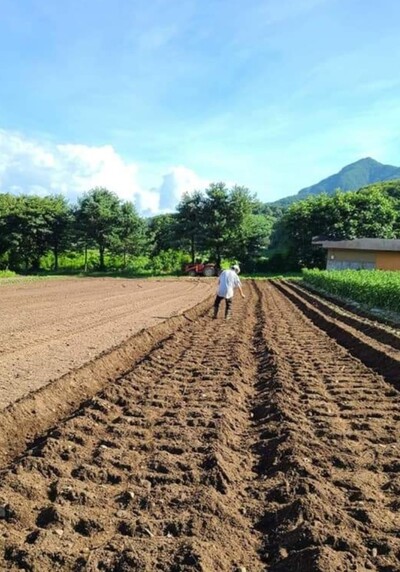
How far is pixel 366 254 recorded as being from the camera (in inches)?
1788

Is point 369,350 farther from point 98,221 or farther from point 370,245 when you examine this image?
point 98,221

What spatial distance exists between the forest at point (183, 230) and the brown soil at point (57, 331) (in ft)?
99.0

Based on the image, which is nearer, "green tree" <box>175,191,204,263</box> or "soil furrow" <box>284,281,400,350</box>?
"soil furrow" <box>284,281,400,350</box>

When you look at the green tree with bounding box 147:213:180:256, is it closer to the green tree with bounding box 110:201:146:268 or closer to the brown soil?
the green tree with bounding box 110:201:146:268

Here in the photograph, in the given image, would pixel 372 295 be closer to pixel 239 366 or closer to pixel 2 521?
pixel 239 366

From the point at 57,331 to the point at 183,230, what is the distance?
40.2 m

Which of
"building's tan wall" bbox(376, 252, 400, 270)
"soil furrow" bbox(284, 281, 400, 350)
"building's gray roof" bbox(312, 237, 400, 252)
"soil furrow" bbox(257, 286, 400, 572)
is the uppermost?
"building's gray roof" bbox(312, 237, 400, 252)

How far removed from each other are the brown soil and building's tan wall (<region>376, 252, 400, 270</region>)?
87.2ft

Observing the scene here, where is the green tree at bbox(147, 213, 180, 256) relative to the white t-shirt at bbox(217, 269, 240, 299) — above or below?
above

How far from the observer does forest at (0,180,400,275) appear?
171ft

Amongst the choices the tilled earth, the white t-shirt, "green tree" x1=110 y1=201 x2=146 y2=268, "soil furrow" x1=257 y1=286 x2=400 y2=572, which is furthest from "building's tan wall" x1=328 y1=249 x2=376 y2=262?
the tilled earth

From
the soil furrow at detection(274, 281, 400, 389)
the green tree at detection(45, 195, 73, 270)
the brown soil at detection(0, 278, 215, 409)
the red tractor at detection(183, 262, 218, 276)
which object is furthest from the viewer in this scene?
the green tree at detection(45, 195, 73, 270)

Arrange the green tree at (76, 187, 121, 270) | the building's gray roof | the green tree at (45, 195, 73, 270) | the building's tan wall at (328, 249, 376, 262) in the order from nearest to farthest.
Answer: the building's gray roof → the building's tan wall at (328, 249, 376, 262) → the green tree at (76, 187, 121, 270) → the green tree at (45, 195, 73, 270)

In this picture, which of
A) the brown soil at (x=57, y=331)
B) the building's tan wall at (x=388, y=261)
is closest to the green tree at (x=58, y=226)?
the building's tan wall at (x=388, y=261)
